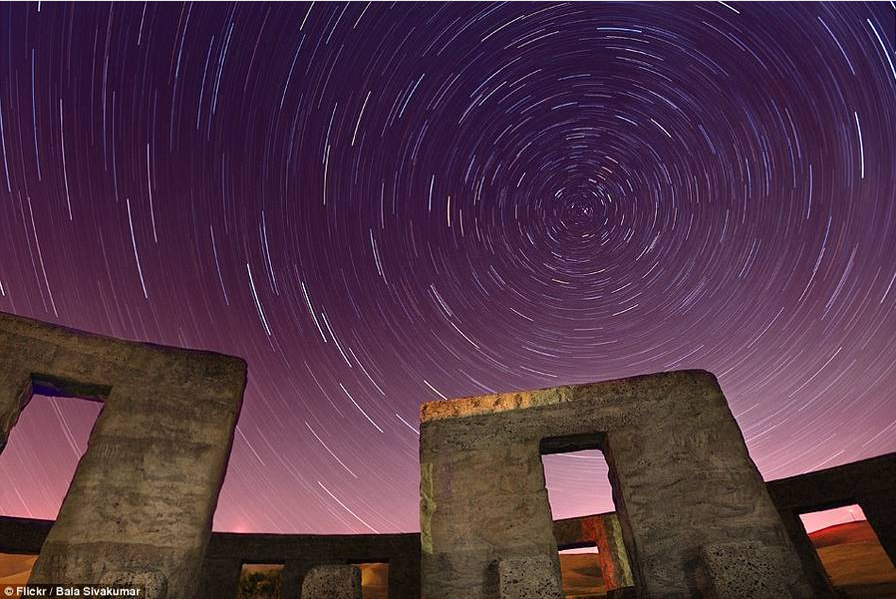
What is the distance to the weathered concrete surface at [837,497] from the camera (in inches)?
366

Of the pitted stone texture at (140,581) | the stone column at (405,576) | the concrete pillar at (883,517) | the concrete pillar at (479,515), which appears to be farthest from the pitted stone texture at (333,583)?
the concrete pillar at (883,517)

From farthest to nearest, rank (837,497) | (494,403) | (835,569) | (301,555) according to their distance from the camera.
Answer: (835,569) → (301,555) → (837,497) → (494,403)

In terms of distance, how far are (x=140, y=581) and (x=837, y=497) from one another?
13.2m

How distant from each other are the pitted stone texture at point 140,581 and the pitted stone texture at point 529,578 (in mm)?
3318

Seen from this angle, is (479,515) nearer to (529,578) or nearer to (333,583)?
(529,578)

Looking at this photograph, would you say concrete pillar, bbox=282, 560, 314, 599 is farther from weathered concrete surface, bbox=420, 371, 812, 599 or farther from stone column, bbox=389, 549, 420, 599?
weathered concrete surface, bbox=420, 371, 812, 599

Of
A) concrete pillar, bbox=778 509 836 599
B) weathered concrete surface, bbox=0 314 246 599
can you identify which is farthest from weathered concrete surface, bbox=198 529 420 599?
concrete pillar, bbox=778 509 836 599

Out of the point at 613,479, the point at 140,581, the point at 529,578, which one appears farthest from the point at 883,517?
the point at 140,581

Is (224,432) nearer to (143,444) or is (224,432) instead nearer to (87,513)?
(143,444)

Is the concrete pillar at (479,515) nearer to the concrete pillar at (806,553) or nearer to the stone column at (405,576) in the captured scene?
the stone column at (405,576)

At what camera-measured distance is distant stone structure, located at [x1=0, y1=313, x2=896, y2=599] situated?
4379 millimetres

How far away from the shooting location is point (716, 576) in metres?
4.18

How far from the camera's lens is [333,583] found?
3980 mm

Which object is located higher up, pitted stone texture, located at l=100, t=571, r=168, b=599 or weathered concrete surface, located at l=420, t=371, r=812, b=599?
weathered concrete surface, located at l=420, t=371, r=812, b=599
